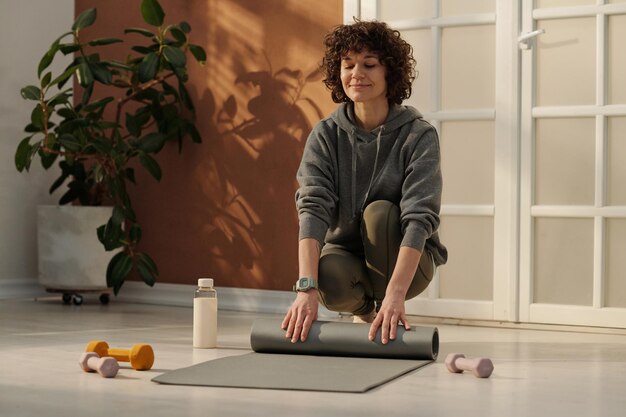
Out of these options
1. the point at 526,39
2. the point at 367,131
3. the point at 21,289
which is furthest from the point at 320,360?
the point at 21,289

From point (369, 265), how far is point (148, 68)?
5.64 feet

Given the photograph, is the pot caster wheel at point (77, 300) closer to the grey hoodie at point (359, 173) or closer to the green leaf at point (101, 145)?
the green leaf at point (101, 145)

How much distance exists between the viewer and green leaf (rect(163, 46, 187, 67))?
4.28 metres

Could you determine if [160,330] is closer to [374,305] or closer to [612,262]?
[374,305]

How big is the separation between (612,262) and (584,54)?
688 mm

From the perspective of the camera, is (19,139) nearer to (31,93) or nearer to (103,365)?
(31,93)

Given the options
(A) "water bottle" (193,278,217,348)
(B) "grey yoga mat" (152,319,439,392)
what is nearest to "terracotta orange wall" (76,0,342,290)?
(A) "water bottle" (193,278,217,348)

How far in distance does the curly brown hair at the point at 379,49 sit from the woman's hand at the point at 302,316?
633 millimetres

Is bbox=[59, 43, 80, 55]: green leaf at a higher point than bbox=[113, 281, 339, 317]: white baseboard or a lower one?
higher

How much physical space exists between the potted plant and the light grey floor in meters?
0.71

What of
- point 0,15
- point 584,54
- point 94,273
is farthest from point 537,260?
point 0,15

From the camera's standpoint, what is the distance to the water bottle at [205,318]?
9.84ft

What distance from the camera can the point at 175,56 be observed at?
428 centimetres

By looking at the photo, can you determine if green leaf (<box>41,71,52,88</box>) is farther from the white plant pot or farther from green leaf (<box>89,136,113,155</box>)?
the white plant pot
